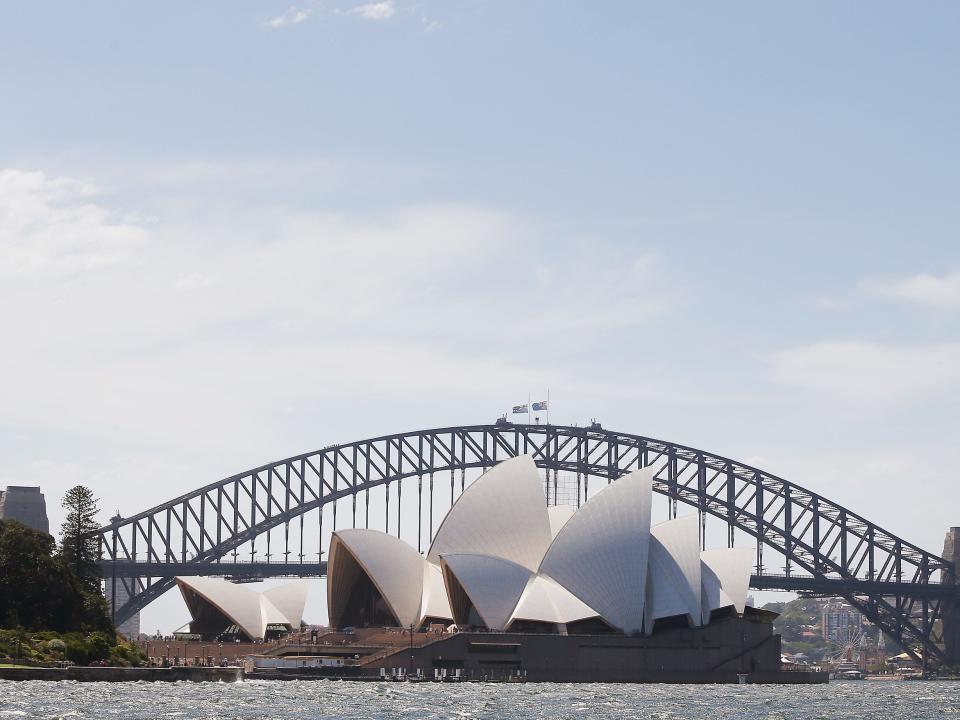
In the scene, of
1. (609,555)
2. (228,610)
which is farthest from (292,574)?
(609,555)

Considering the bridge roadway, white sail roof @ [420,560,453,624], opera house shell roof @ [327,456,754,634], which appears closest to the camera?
opera house shell roof @ [327,456,754,634]

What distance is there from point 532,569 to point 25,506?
69.6 m

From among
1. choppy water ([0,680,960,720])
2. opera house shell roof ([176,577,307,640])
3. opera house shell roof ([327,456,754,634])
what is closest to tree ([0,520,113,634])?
choppy water ([0,680,960,720])

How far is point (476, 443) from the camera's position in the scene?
178625mm

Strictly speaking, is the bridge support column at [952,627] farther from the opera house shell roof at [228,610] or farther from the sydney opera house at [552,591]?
the opera house shell roof at [228,610]

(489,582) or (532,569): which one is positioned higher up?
(532,569)

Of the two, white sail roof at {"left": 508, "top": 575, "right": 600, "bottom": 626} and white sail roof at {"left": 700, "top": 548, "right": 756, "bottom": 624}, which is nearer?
white sail roof at {"left": 508, "top": 575, "right": 600, "bottom": 626}

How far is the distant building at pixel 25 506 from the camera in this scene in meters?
183

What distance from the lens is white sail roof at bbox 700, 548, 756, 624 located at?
14288 cm

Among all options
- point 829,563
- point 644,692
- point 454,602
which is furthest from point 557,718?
point 829,563

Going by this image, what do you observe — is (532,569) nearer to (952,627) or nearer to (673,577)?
(673,577)

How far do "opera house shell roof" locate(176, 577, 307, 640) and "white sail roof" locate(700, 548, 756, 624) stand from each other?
34.8 metres

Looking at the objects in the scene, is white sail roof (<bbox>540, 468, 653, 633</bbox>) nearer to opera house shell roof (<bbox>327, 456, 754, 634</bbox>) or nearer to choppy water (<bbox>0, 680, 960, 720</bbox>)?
opera house shell roof (<bbox>327, 456, 754, 634</bbox>)

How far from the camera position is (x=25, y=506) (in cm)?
18412
